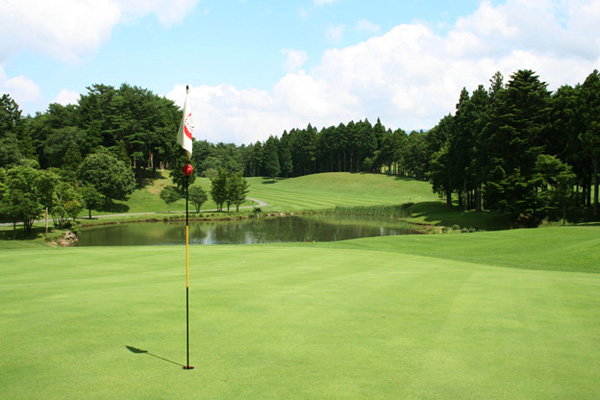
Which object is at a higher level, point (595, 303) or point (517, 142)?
point (517, 142)

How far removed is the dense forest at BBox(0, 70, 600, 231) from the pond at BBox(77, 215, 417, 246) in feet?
21.7

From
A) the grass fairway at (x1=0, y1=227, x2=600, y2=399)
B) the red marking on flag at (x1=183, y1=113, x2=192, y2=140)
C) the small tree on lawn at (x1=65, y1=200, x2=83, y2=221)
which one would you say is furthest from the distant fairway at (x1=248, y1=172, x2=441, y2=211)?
the red marking on flag at (x1=183, y1=113, x2=192, y2=140)

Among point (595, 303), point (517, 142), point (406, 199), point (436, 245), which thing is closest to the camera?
point (595, 303)

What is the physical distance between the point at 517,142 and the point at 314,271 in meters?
39.5

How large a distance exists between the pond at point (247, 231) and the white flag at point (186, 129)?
115ft

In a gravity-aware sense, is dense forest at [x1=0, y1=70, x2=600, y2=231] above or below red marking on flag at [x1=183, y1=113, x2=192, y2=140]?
above

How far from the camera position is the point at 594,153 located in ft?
127

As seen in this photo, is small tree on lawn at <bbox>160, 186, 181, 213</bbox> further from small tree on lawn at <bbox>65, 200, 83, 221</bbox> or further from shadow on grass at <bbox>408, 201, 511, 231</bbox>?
shadow on grass at <bbox>408, 201, 511, 231</bbox>

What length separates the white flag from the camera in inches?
278

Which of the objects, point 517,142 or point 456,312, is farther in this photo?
point 517,142

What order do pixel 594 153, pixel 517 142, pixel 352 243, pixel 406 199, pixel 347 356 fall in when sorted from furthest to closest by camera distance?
pixel 406 199, pixel 517 142, pixel 594 153, pixel 352 243, pixel 347 356

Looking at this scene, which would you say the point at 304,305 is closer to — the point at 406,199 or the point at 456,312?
the point at 456,312

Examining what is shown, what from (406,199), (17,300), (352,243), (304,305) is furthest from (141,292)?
(406,199)

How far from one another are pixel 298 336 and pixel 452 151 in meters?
61.4
